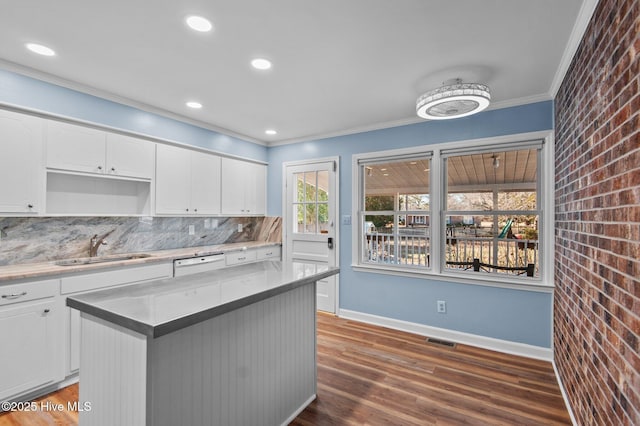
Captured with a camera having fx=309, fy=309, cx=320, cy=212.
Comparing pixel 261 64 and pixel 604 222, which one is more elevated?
pixel 261 64

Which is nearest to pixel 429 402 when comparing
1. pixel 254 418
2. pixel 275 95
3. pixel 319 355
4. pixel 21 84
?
A: pixel 319 355

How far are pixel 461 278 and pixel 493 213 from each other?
78 centimetres

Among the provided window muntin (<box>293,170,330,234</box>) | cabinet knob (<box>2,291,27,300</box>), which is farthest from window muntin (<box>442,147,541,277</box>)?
cabinet knob (<box>2,291,27,300</box>)

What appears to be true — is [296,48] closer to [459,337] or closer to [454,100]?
[454,100]

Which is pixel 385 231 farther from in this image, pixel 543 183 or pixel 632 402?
pixel 632 402

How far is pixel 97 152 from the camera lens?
9.63 feet

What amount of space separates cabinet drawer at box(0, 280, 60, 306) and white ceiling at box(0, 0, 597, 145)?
1697 millimetres

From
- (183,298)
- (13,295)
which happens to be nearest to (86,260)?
(13,295)

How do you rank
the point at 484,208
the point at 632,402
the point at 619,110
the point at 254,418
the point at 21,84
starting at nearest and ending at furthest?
1. the point at 632,402
2. the point at 619,110
3. the point at 254,418
4. the point at 21,84
5. the point at 484,208

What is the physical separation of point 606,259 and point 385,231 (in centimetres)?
283

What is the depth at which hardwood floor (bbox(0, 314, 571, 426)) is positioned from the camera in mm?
2123

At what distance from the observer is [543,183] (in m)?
3.03

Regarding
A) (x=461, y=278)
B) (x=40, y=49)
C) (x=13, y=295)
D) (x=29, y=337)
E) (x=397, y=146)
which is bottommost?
(x=29, y=337)

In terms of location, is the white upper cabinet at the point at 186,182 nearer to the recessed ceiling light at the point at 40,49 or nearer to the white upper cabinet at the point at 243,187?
the white upper cabinet at the point at 243,187
